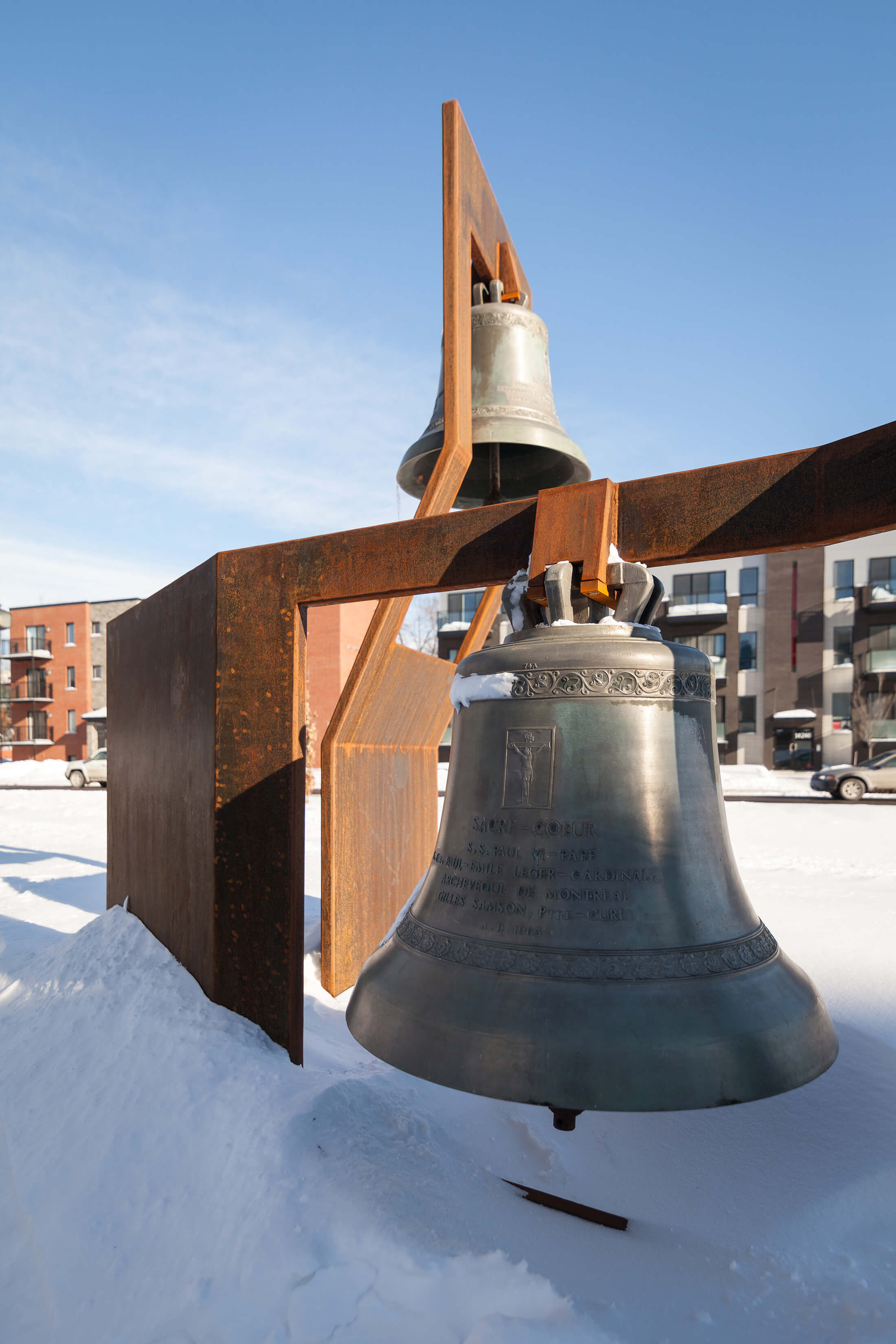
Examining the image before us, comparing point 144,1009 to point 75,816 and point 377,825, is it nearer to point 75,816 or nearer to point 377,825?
point 377,825

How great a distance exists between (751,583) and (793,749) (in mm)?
7503

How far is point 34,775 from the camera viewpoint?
3009cm

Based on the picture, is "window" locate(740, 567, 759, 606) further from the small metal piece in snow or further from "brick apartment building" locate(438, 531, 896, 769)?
the small metal piece in snow

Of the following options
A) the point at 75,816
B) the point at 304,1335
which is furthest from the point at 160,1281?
the point at 75,816

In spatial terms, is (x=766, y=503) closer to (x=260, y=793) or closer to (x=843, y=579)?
(x=260, y=793)

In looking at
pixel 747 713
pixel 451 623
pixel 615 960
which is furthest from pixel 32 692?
pixel 615 960

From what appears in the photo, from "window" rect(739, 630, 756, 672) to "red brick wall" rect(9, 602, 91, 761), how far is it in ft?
111

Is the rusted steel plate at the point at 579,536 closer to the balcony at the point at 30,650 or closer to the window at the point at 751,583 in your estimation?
the window at the point at 751,583

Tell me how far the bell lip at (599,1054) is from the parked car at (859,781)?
1793 centimetres

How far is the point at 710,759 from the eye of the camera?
1983 millimetres

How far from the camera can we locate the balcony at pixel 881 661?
104 ft

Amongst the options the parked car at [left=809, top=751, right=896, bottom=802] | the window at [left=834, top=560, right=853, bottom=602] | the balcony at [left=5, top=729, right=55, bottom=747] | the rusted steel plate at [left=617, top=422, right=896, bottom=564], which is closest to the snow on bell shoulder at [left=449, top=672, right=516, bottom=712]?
the rusted steel plate at [left=617, top=422, right=896, bottom=564]

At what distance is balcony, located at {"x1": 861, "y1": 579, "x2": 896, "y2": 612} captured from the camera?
31969 millimetres

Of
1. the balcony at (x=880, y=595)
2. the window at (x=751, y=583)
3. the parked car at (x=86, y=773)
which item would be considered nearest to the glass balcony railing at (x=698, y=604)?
the window at (x=751, y=583)
